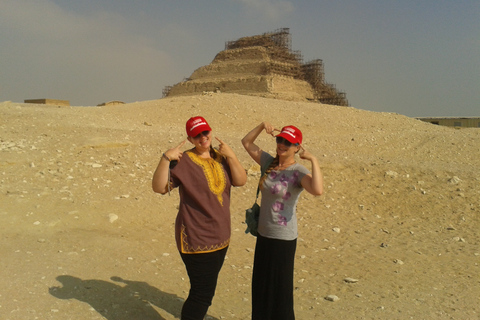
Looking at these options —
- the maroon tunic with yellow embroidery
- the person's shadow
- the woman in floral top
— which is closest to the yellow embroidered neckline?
the maroon tunic with yellow embroidery

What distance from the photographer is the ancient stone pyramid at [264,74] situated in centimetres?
3175

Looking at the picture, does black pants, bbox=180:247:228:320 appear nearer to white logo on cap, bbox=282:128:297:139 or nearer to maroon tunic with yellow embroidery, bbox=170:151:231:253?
maroon tunic with yellow embroidery, bbox=170:151:231:253

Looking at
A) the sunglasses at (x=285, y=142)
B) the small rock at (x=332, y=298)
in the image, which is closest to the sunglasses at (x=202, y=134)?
the sunglasses at (x=285, y=142)

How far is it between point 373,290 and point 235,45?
137 ft

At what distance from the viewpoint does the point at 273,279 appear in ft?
8.43

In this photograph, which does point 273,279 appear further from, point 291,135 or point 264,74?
point 264,74

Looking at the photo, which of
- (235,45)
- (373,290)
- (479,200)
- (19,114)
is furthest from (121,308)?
(235,45)

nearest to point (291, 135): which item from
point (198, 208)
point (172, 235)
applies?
point (198, 208)

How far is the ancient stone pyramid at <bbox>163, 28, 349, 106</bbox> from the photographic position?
104 ft

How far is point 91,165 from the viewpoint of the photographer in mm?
7320

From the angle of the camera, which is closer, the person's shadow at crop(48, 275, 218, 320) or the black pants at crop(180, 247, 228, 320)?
the black pants at crop(180, 247, 228, 320)

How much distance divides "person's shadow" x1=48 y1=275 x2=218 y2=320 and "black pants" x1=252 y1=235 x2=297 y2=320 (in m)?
0.72

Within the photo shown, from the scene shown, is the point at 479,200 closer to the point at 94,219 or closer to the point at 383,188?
the point at 383,188

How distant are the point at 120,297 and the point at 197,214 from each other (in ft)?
4.47
